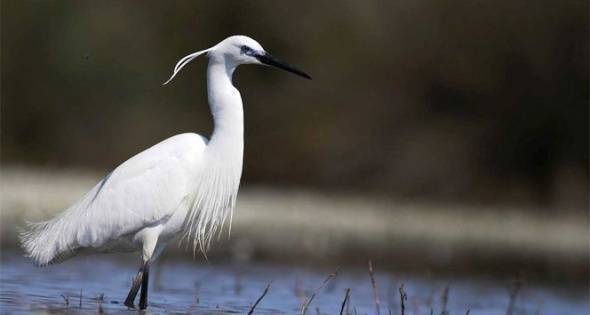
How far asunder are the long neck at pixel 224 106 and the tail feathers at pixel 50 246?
137 cm

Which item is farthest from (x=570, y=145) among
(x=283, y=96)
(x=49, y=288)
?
(x=49, y=288)

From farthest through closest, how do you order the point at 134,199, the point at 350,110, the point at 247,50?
the point at 350,110 < the point at 134,199 < the point at 247,50

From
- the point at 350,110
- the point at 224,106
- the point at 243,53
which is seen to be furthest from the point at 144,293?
the point at 350,110

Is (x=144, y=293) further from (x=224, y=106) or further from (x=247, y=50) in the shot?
(x=247, y=50)

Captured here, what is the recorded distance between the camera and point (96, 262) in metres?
11.8

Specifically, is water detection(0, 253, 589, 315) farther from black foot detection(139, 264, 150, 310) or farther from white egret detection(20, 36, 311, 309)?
white egret detection(20, 36, 311, 309)

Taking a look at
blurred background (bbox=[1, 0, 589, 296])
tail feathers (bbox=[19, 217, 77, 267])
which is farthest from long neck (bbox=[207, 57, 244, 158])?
blurred background (bbox=[1, 0, 589, 296])

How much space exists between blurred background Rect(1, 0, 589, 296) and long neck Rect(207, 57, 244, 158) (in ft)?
26.1

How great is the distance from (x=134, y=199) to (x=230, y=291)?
1935 millimetres

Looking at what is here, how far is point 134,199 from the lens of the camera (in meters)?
8.36

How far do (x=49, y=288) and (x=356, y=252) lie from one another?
6204mm

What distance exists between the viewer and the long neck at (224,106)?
827cm

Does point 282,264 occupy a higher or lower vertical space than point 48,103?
lower

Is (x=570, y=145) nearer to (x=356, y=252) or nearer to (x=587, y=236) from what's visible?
(x=587, y=236)
